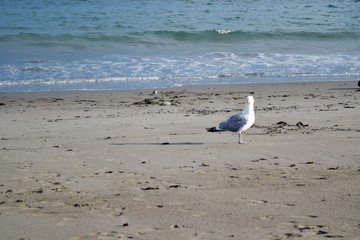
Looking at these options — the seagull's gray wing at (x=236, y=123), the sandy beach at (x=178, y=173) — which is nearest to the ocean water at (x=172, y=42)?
the sandy beach at (x=178, y=173)

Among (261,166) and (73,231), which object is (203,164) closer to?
(261,166)

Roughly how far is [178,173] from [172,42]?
53.6 feet

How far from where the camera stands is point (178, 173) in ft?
15.6

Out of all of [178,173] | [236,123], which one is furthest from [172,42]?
[178,173]

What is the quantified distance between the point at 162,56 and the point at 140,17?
10302 millimetres

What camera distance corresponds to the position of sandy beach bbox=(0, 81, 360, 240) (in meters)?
3.45

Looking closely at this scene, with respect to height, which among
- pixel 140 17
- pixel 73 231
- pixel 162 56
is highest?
pixel 140 17

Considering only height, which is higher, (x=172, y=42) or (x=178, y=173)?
(x=172, y=42)

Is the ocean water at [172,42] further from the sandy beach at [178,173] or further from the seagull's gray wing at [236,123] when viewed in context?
the seagull's gray wing at [236,123]

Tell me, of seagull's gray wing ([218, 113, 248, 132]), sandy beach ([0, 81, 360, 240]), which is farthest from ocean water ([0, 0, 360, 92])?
seagull's gray wing ([218, 113, 248, 132])

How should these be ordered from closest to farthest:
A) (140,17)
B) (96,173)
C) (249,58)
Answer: (96,173) → (249,58) → (140,17)

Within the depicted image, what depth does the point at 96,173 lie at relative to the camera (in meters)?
4.78

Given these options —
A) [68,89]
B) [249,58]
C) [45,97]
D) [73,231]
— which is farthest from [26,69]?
[73,231]

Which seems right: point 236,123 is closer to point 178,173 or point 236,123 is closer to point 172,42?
point 178,173
